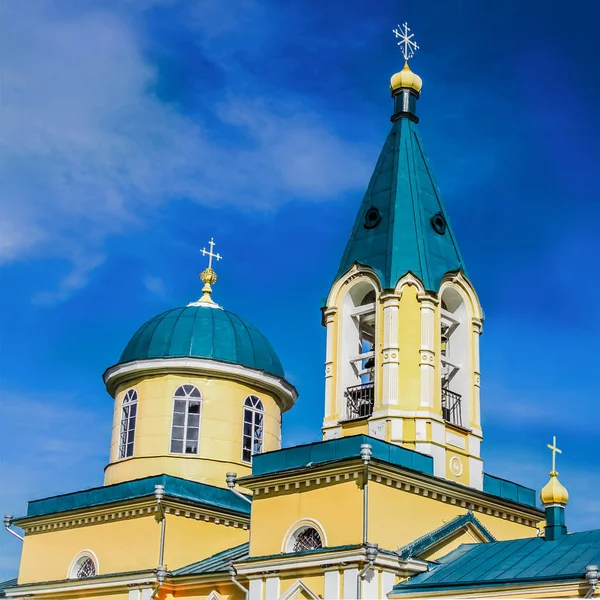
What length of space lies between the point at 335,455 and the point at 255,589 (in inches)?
114

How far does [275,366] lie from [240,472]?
3071mm

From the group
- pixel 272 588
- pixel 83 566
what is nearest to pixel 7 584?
pixel 83 566

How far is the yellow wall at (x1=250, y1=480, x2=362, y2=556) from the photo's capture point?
60.8 feet

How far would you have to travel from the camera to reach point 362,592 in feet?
58.2

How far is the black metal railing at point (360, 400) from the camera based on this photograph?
69.2ft

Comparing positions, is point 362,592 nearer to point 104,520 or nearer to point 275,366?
point 104,520

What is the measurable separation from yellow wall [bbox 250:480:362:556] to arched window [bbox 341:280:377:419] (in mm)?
2223

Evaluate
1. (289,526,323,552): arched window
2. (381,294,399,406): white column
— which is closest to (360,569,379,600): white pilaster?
(289,526,323,552): arched window

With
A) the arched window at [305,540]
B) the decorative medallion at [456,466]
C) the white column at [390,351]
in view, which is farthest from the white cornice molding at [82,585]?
the decorative medallion at [456,466]

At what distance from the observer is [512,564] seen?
1773cm

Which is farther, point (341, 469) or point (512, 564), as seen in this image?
point (341, 469)

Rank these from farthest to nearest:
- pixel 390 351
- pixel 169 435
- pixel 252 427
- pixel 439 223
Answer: pixel 252 427 → pixel 169 435 → pixel 439 223 → pixel 390 351

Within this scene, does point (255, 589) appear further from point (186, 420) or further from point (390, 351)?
point (186, 420)

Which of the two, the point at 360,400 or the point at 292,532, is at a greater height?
the point at 360,400
